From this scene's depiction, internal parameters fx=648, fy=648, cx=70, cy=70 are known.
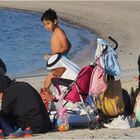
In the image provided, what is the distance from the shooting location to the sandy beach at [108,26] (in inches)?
293

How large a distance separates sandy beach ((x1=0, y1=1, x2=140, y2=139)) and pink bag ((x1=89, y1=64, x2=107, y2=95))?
0.48 m

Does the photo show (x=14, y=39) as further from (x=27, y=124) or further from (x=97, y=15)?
(x=27, y=124)

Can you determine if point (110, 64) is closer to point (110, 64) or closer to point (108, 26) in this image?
point (110, 64)

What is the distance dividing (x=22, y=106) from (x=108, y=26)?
18.3 meters

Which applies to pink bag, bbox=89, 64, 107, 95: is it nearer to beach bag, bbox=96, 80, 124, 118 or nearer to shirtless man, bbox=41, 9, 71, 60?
beach bag, bbox=96, 80, 124, 118

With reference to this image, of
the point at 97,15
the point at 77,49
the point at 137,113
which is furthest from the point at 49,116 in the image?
the point at 97,15

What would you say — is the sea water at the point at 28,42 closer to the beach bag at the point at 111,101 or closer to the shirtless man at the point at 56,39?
the shirtless man at the point at 56,39

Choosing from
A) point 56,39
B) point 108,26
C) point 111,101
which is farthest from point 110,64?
point 108,26

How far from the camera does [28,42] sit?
2117 centimetres

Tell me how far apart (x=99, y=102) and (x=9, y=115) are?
120cm

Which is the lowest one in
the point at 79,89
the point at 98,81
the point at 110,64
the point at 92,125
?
the point at 92,125

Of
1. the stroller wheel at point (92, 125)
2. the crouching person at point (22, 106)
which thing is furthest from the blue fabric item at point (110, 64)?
the crouching person at point (22, 106)

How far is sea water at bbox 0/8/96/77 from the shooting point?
1639 centimetres

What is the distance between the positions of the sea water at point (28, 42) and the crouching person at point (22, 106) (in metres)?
7.53
